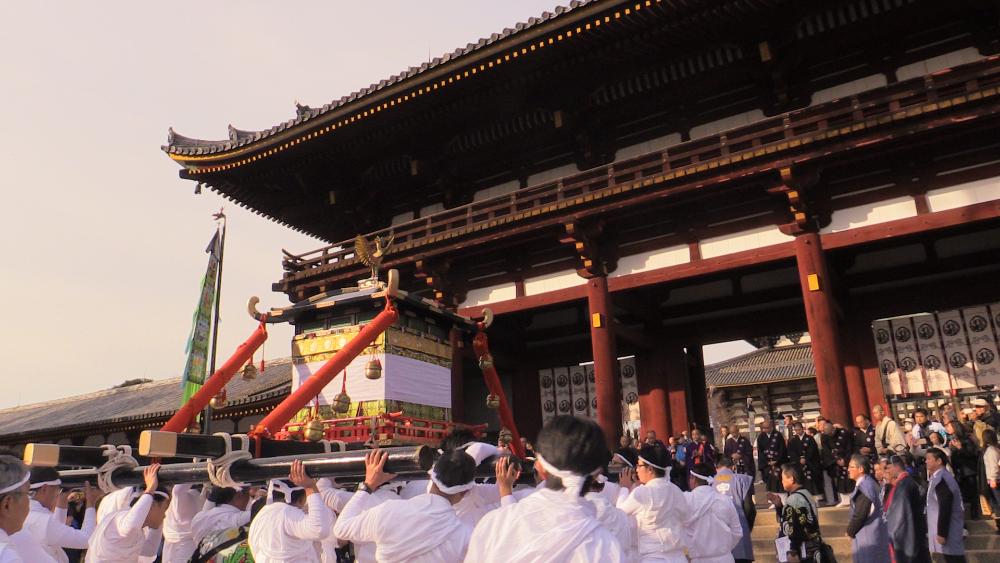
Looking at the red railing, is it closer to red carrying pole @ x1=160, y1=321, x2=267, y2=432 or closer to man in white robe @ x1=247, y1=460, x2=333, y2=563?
red carrying pole @ x1=160, y1=321, x2=267, y2=432

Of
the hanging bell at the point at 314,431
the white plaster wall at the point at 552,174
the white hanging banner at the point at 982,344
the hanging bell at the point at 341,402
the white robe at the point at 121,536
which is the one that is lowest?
the white robe at the point at 121,536

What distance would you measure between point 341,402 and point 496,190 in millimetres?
9059

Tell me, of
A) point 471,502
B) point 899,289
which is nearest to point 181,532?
point 471,502

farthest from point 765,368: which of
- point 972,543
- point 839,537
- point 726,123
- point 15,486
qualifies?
point 15,486

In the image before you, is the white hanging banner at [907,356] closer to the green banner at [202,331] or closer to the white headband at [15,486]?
the white headband at [15,486]

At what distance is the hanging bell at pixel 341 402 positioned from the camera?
6656 mm

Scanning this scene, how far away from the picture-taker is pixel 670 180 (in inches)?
446

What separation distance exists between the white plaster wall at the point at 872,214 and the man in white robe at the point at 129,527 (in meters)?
10.4

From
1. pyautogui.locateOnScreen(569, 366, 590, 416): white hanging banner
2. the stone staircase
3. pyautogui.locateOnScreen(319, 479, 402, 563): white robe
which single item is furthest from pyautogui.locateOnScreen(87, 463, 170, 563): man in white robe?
pyautogui.locateOnScreen(569, 366, 590, 416): white hanging banner

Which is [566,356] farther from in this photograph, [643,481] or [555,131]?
[643,481]

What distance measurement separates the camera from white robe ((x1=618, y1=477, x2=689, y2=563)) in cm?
479

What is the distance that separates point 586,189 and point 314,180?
21.7 ft

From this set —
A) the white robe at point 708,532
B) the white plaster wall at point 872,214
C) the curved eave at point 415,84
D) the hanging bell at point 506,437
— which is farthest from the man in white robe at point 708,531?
the curved eave at point 415,84

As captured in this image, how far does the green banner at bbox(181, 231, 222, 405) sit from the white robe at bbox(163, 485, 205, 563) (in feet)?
31.8
